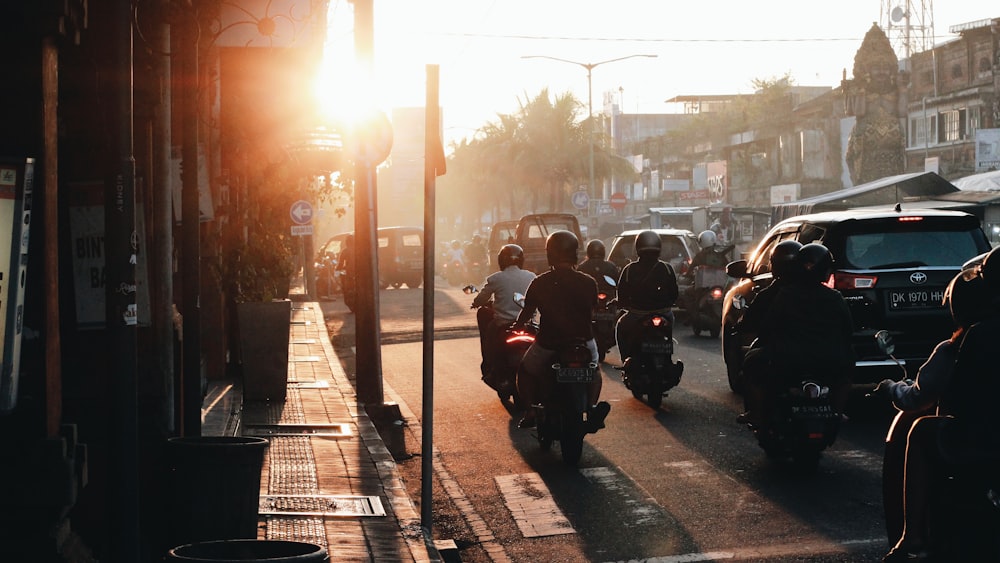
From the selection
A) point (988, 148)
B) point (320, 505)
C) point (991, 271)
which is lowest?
point (320, 505)

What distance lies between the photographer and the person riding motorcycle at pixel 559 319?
34.2 ft

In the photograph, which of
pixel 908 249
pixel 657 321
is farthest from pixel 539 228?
pixel 908 249

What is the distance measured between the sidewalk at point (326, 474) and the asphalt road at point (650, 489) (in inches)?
13.9

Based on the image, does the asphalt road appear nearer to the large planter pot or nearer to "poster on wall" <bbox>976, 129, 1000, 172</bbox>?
the large planter pot

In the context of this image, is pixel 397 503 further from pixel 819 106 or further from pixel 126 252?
pixel 819 106

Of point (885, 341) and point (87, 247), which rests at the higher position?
point (87, 247)

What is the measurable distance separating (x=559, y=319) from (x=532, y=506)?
2.06 m

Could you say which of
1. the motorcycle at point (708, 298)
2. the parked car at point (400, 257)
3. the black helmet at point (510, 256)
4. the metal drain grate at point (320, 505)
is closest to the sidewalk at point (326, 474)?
the metal drain grate at point (320, 505)

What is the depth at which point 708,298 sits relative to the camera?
69.9 feet

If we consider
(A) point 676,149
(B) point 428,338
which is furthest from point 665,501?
(A) point 676,149

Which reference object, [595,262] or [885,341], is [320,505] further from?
[595,262]

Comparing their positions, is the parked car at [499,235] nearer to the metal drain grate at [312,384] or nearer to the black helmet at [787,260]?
the metal drain grate at [312,384]

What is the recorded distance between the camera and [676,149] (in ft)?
327

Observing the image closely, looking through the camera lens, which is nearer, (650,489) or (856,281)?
(650,489)
